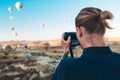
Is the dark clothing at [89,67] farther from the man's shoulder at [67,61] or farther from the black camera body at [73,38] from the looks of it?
the black camera body at [73,38]

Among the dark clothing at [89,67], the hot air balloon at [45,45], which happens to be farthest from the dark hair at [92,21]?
the hot air balloon at [45,45]

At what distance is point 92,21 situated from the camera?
9.50 ft

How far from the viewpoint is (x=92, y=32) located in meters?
2.88

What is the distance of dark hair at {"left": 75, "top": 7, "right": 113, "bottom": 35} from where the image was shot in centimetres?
288

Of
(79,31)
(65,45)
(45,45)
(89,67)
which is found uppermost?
(79,31)

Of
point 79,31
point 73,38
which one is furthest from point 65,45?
point 79,31

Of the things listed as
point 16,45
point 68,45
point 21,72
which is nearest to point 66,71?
point 68,45

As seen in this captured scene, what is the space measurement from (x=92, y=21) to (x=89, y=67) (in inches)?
12.2

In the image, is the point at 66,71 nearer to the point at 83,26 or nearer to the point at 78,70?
the point at 78,70

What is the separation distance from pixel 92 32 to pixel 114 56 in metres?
0.25

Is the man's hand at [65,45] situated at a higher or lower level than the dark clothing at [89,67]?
higher

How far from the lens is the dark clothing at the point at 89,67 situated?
285 cm

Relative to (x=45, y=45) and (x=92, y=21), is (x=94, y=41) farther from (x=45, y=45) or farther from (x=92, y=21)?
(x=45, y=45)

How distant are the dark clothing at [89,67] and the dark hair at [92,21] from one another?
13 centimetres
